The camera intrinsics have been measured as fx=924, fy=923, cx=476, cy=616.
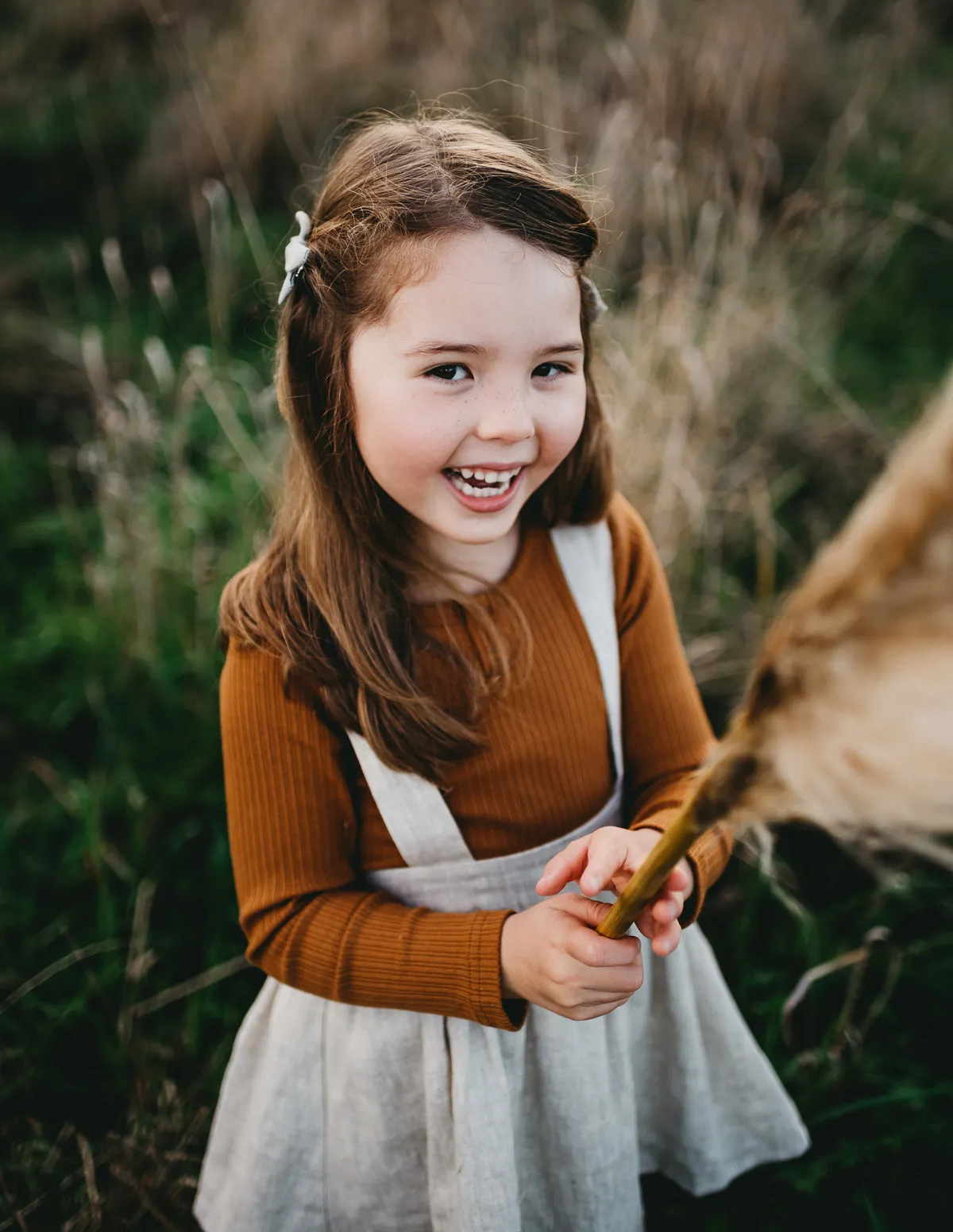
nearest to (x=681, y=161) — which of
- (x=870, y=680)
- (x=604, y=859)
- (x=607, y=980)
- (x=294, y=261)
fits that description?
(x=294, y=261)

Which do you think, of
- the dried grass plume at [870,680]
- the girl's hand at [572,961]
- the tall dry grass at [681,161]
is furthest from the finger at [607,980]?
the tall dry grass at [681,161]

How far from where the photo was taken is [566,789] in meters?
1.24

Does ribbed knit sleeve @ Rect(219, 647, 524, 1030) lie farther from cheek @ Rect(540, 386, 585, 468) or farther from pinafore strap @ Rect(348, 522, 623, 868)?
cheek @ Rect(540, 386, 585, 468)

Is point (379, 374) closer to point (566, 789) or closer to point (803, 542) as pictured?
point (566, 789)

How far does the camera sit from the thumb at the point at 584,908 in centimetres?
97

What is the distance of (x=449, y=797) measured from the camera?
1.20 metres

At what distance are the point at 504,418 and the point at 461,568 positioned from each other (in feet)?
0.96

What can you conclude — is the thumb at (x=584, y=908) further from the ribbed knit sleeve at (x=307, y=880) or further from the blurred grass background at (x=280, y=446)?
the blurred grass background at (x=280, y=446)

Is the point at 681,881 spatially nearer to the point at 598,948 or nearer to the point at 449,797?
the point at 598,948

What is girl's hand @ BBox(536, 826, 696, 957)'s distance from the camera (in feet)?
3.28

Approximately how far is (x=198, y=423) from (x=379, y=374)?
7.66ft

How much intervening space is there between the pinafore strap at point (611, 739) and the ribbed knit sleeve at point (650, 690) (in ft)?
0.08

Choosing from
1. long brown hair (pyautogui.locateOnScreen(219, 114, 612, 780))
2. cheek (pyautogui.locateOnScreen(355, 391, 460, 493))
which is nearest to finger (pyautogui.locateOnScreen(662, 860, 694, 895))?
long brown hair (pyautogui.locateOnScreen(219, 114, 612, 780))

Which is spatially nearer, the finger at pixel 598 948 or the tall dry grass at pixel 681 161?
the finger at pixel 598 948
